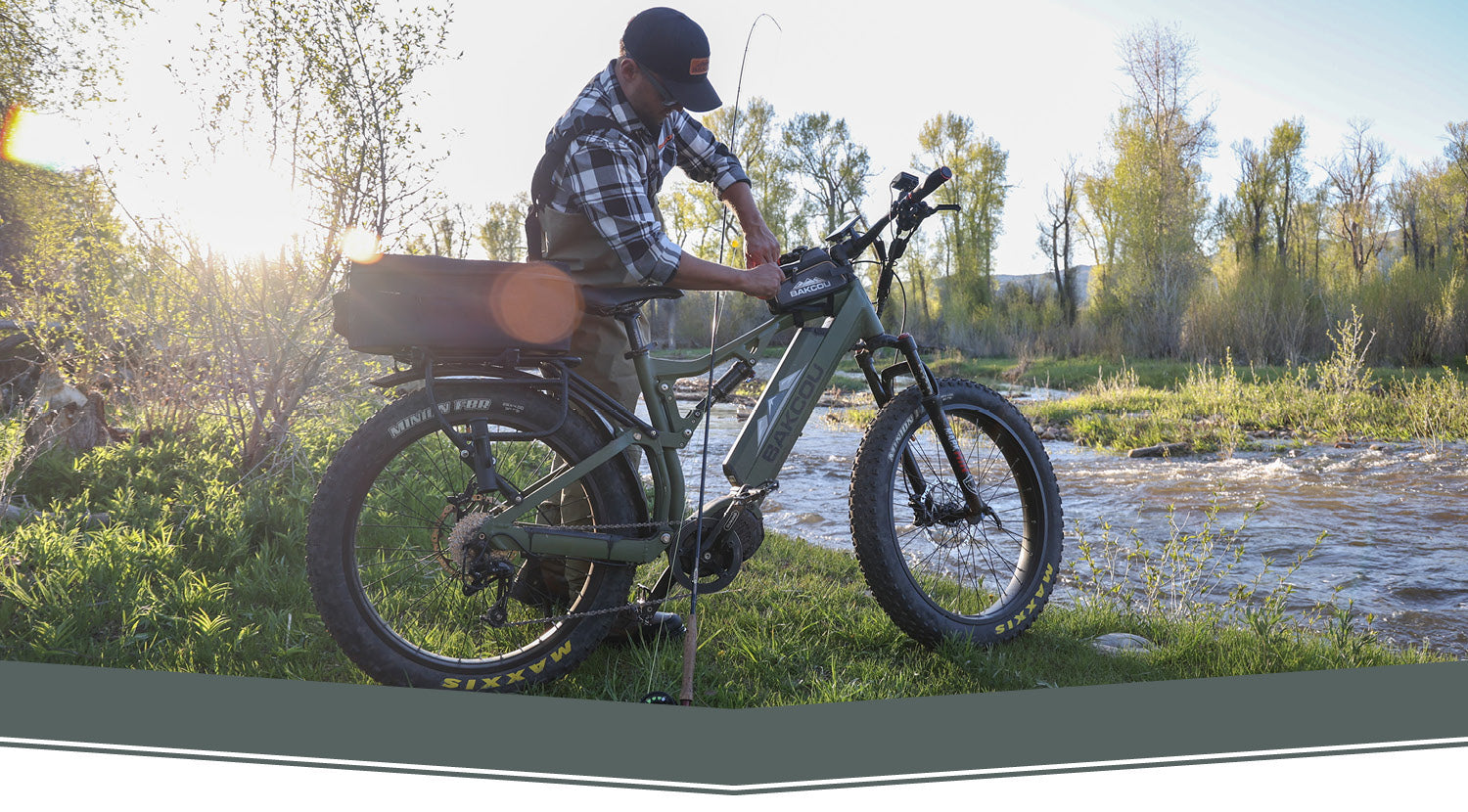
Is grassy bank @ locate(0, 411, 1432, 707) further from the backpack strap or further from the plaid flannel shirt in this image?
the backpack strap

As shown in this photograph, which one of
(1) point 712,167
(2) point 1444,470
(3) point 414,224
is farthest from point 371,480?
(2) point 1444,470

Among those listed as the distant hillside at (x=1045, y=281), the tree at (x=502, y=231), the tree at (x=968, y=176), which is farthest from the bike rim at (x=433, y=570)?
the distant hillside at (x=1045, y=281)

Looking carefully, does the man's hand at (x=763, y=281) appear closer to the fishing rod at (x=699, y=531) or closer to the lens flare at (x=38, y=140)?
the fishing rod at (x=699, y=531)

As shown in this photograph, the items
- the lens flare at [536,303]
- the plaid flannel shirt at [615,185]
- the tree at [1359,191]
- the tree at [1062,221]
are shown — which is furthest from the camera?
the tree at [1062,221]

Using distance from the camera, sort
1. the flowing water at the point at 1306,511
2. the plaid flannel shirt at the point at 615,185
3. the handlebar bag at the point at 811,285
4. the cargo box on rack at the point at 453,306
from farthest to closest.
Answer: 1. the flowing water at the point at 1306,511
2. the handlebar bag at the point at 811,285
3. the plaid flannel shirt at the point at 615,185
4. the cargo box on rack at the point at 453,306

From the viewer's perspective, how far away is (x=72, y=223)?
3.45 meters

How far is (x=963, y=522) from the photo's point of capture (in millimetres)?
2598

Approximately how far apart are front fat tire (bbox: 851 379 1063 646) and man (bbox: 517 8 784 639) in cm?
59

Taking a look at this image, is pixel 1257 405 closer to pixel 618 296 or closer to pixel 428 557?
pixel 618 296

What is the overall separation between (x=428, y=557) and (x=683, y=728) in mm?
780

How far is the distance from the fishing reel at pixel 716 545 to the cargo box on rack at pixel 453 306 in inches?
24.5

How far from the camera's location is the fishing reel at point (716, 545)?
2.22 meters

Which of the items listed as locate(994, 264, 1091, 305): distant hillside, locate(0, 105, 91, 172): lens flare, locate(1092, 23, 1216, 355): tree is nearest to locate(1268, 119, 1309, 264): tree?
locate(1092, 23, 1216, 355): tree

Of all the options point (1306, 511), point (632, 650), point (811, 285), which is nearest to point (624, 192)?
point (811, 285)
